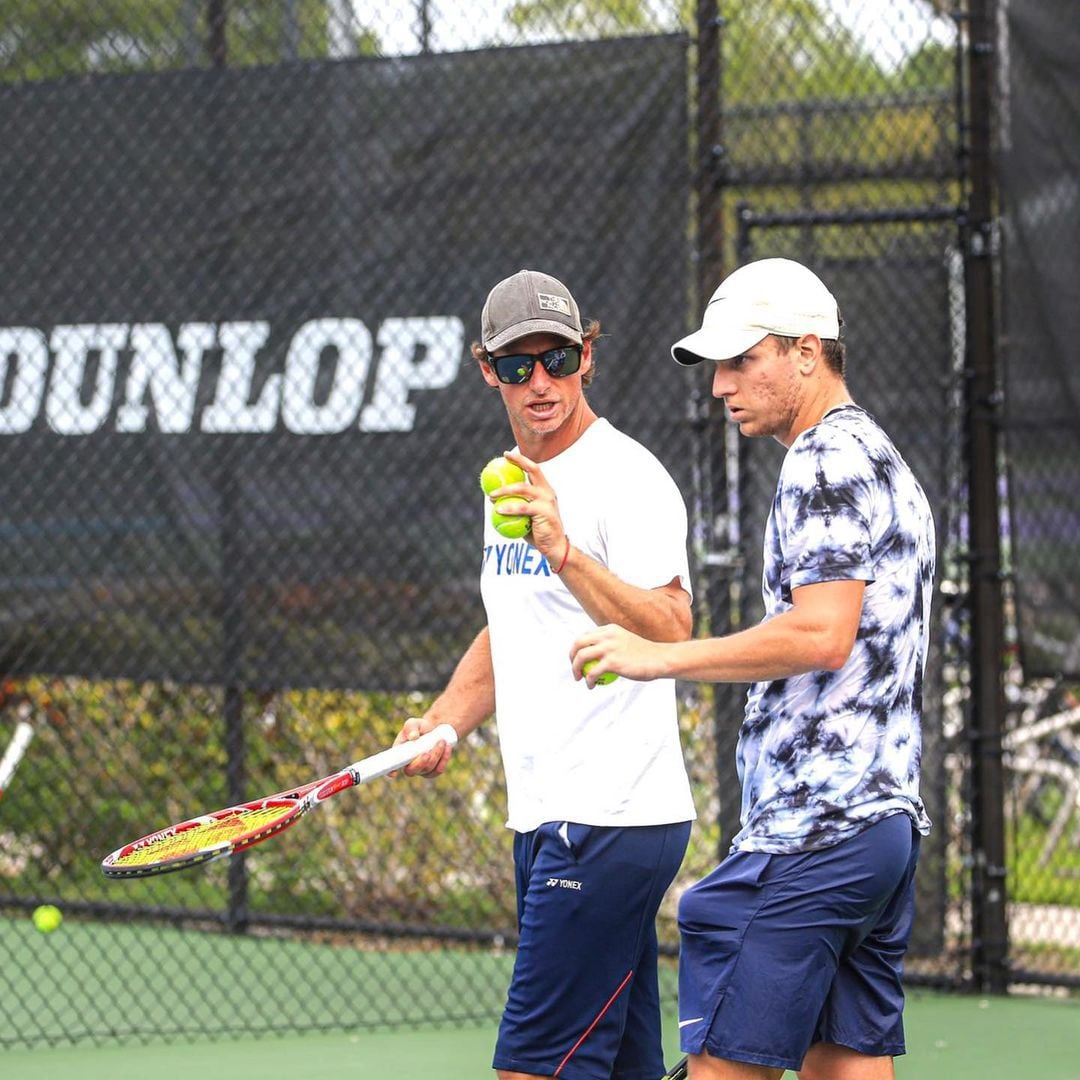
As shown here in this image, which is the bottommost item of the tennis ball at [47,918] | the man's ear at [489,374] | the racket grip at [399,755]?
the tennis ball at [47,918]

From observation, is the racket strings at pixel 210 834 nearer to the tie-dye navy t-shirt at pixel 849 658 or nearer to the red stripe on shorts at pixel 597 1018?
the red stripe on shorts at pixel 597 1018

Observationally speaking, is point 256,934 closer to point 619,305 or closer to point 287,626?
point 287,626

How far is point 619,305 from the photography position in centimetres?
481

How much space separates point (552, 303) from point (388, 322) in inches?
73.7

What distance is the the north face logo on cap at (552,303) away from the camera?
308 centimetres

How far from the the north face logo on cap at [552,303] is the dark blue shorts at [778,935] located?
1067 mm

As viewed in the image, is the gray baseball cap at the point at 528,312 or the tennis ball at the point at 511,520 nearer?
the tennis ball at the point at 511,520

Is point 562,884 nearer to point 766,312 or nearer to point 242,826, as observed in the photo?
point 242,826

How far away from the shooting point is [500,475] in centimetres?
271

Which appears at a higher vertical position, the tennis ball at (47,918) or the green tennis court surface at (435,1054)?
the tennis ball at (47,918)

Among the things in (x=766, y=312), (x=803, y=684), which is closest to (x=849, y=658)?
(x=803, y=684)

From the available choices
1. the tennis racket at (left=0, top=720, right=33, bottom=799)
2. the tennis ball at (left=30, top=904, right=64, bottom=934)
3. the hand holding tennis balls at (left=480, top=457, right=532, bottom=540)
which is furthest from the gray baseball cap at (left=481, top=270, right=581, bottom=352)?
the tennis racket at (left=0, top=720, right=33, bottom=799)

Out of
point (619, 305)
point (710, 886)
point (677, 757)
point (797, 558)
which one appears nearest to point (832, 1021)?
point (710, 886)

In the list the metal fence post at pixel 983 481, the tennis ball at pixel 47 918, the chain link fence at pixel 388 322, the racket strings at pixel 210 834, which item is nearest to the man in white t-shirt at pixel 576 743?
the racket strings at pixel 210 834
